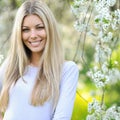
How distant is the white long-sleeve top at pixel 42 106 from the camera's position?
3402 mm

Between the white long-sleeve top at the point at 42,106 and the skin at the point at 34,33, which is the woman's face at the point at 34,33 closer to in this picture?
the skin at the point at 34,33

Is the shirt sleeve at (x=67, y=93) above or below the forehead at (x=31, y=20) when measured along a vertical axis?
below

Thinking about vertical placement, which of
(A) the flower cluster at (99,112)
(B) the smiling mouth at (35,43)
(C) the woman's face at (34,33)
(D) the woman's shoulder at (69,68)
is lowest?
(A) the flower cluster at (99,112)

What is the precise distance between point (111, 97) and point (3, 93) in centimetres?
463

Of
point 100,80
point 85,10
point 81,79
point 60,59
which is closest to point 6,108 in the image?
point 60,59


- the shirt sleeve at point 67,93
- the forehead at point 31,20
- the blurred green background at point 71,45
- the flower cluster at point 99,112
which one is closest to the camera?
the shirt sleeve at point 67,93

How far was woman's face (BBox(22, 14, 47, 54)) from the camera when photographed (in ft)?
11.5

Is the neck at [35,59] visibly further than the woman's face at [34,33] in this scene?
Yes

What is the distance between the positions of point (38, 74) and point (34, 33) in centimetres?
23

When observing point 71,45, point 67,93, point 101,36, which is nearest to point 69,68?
point 67,93

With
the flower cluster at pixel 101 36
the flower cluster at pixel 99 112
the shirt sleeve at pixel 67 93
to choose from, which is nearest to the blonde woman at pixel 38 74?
the shirt sleeve at pixel 67 93

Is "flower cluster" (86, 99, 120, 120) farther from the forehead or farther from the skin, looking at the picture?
the forehead

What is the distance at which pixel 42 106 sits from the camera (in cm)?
345

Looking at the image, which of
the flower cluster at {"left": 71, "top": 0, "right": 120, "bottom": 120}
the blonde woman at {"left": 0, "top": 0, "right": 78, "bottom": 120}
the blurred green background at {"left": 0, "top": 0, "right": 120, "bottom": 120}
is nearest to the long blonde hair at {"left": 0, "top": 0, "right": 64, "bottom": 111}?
the blonde woman at {"left": 0, "top": 0, "right": 78, "bottom": 120}
